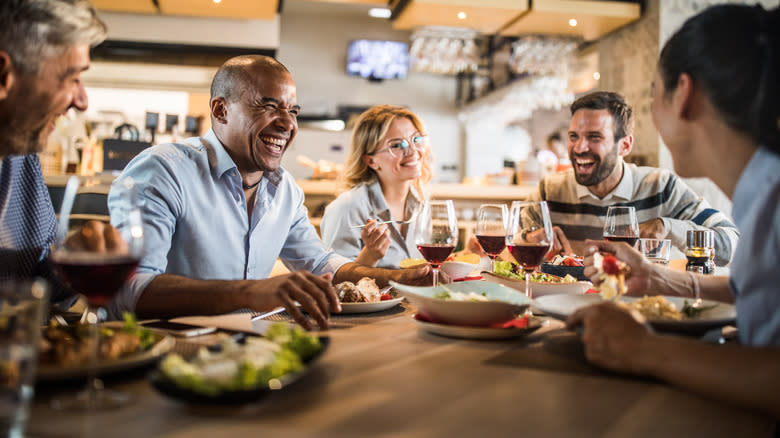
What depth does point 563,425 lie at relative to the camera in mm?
678

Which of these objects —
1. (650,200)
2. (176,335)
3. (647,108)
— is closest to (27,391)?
(176,335)

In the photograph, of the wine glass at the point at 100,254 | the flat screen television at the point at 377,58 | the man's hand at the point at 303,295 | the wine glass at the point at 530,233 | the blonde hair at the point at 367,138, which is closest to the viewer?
the wine glass at the point at 100,254

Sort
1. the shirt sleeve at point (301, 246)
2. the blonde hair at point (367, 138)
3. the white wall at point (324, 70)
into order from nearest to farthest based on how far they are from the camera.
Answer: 1. the shirt sleeve at point (301, 246)
2. the blonde hair at point (367, 138)
3. the white wall at point (324, 70)

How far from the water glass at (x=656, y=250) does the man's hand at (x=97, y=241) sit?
141 cm

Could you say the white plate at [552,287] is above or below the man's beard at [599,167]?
below

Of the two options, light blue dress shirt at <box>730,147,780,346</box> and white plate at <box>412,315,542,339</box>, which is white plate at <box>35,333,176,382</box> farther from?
light blue dress shirt at <box>730,147,780,346</box>

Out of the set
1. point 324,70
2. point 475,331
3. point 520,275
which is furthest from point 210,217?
point 324,70

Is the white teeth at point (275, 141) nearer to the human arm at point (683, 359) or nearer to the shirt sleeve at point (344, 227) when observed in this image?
the shirt sleeve at point (344, 227)

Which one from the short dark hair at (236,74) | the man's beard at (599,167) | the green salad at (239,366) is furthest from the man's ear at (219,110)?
the man's beard at (599,167)

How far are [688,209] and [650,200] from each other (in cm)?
17

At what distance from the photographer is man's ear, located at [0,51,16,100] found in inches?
41.2

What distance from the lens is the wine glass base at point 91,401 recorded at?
2.28 ft

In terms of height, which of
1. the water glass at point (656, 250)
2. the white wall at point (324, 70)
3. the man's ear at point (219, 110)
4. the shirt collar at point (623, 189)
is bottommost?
the water glass at point (656, 250)

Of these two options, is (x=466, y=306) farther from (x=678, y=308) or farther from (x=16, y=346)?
(x=16, y=346)
